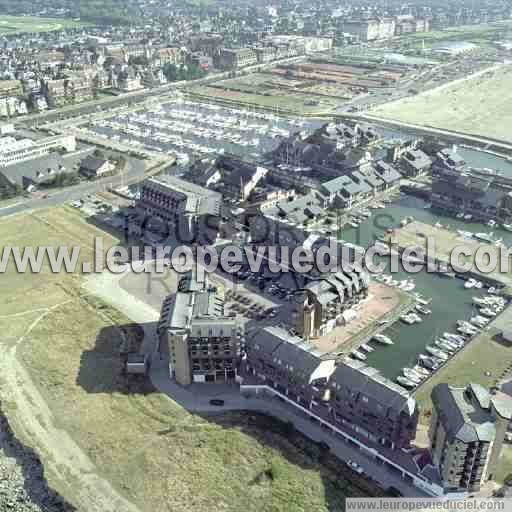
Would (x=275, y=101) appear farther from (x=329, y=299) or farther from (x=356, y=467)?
(x=356, y=467)

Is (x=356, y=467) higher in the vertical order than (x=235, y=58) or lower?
lower

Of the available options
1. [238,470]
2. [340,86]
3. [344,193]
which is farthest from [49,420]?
Result: [340,86]

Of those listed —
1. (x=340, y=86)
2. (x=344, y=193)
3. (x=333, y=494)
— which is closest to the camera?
(x=333, y=494)

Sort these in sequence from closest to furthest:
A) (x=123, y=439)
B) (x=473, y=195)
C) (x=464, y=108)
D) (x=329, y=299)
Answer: (x=123, y=439), (x=329, y=299), (x=473, y=195), (x=464, y=108)

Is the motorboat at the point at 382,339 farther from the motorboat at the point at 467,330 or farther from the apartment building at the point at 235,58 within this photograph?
the apartment building at the point at 235,58

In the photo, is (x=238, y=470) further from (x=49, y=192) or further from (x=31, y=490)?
(x=49, y=192)

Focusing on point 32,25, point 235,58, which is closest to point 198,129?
point 235,58

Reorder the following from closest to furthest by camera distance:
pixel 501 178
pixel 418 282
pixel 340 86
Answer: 1. pixel 418 282
2. pixel 501 178
3. pixel 340 86
